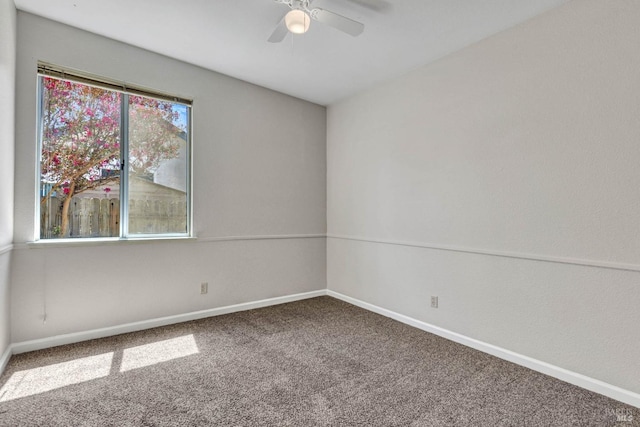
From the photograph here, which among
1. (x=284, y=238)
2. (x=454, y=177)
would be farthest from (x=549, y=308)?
(x=284, y=238)

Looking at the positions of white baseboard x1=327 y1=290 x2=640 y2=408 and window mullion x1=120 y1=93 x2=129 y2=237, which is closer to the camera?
white baseboard x1=327 y1=290 x2=640 y2=408

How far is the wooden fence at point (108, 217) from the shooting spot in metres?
2.68

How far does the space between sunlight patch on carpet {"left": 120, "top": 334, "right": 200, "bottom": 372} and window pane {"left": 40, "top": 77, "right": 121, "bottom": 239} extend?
1.11m

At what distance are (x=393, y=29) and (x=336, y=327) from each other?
272 centimetres

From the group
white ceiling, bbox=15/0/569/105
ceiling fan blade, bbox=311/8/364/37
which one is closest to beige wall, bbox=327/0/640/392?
white ceiling, bbox=15/0/569/105

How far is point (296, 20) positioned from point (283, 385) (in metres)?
2.34

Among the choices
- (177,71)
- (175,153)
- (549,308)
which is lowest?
(549,308)

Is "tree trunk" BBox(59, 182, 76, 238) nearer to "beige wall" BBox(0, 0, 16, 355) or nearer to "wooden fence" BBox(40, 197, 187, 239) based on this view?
"wooden fence" BBox(40, 197, 187, 239)

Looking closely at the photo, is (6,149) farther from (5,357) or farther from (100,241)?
(5,357)

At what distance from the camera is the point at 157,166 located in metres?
3.19

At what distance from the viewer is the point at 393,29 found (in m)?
2.55

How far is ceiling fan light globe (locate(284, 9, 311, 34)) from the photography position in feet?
6.42

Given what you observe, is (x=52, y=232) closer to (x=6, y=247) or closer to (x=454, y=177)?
(x=6, y=247)

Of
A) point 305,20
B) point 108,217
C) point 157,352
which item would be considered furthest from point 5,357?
Result: point 305,20
